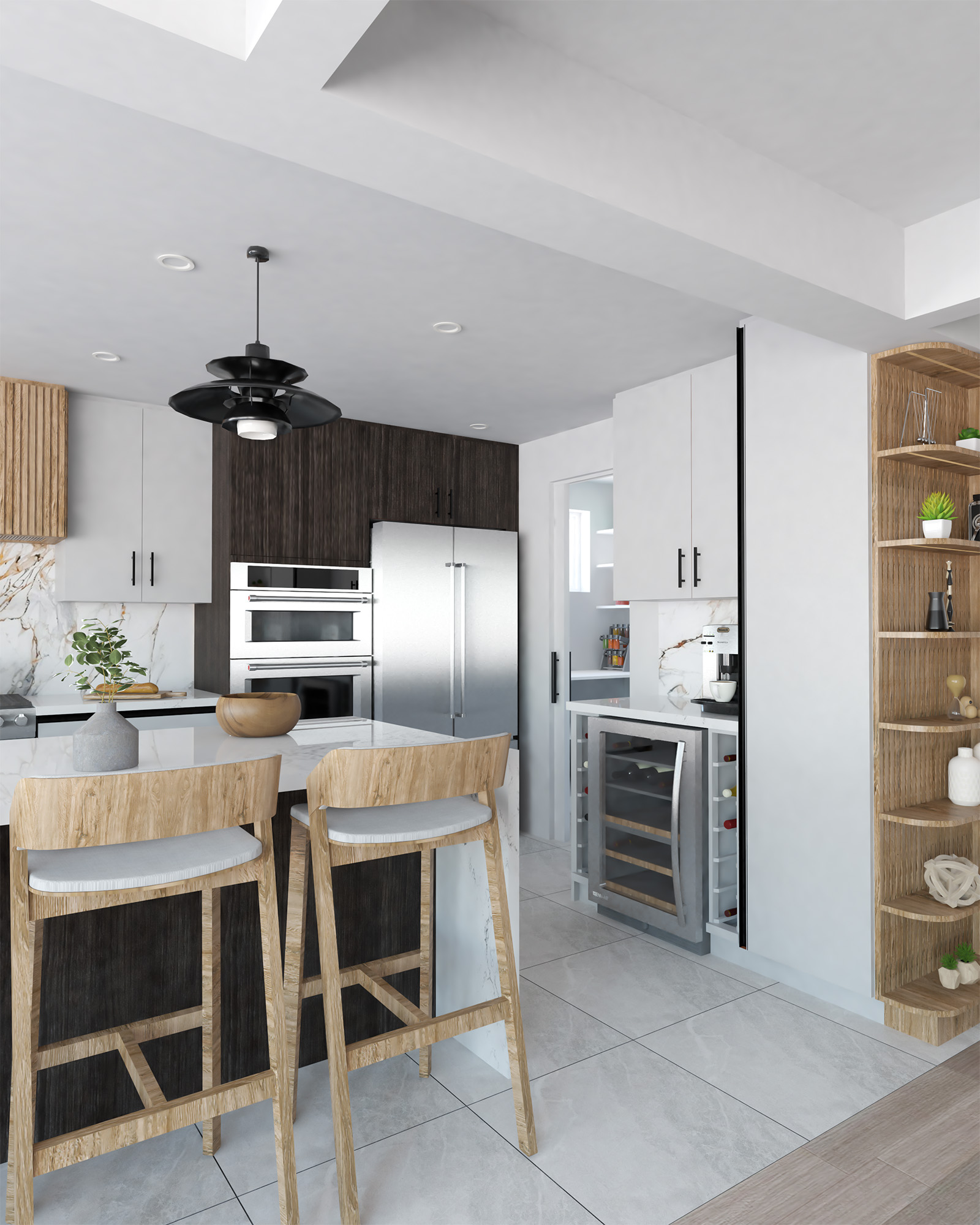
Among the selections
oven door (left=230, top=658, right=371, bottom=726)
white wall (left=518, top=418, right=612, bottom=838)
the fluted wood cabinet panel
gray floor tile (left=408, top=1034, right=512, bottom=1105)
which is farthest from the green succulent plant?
the fluted wood cabinet panel

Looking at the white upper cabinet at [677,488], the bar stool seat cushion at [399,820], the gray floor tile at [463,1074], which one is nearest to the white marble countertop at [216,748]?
the bar stool seat cushion at [399,820]

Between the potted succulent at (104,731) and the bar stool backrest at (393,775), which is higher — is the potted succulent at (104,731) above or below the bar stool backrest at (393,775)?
above

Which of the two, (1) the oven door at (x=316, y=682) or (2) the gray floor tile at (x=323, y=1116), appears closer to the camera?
(2) the gray floor tile at (x=323, y=1116)

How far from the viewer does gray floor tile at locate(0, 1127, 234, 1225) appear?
180 centimetres

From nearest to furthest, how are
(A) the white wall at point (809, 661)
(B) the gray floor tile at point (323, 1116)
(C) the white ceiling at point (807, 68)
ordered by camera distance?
(C) the white ceiling at point (807, 68) < (B) the gray floor tile at point (323, 1116) < (A) the white wall at point (809, 661)

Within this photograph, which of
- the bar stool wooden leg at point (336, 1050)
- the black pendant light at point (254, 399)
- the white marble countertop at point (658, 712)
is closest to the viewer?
the bar stool wooden leg at point (336, 1050)

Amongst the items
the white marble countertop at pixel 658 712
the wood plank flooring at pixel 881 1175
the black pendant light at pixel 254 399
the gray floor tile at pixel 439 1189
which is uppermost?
the black pendant light at pixel 254 399

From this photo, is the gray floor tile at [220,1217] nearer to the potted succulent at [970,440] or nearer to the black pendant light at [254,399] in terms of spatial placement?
the black pendant light at [254,399]

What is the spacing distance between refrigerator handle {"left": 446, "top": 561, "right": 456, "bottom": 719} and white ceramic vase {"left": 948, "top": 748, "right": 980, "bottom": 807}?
2661 millimetres

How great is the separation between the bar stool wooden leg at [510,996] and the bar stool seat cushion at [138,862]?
584mm

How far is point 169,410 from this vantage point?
175 inches

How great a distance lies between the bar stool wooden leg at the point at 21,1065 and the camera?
4.90 feet

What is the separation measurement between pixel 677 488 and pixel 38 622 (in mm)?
3237

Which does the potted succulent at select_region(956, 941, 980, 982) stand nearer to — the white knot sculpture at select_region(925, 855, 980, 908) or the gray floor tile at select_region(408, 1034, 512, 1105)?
the white knot sculpture at select_region(925, 855, 980, 908)
